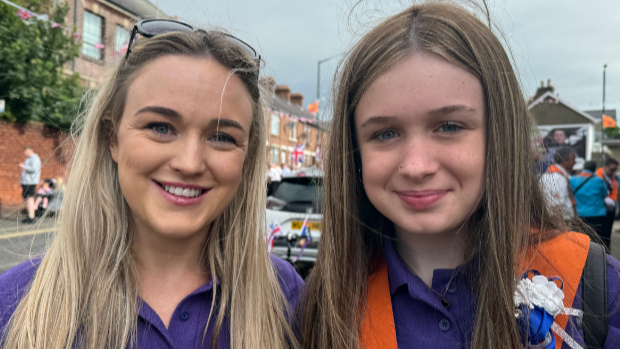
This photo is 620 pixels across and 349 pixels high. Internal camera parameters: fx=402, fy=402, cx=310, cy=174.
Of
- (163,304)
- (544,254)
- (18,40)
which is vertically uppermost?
(18,40)

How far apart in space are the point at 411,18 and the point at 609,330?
114 centimetres

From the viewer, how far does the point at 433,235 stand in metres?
1.41

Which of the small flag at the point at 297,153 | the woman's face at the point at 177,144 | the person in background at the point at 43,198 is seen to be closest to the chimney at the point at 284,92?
the small flag at the point at 297,153

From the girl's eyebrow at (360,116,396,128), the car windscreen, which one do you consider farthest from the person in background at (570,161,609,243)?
the girl's eyebrow at (360,116,396,128)

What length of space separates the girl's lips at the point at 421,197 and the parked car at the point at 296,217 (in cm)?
324

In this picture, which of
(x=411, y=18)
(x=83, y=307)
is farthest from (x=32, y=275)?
(x=411, y=18)

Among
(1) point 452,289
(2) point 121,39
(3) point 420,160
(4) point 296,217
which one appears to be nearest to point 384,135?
(3) point 420,160

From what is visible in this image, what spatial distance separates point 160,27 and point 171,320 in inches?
43.3

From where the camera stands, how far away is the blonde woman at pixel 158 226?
133 cm

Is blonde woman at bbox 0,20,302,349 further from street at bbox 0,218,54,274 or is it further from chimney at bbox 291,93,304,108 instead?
chimney at bbox 291,93,304,108

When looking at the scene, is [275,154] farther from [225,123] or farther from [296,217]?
[225,123]

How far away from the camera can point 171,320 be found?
1.39 meters

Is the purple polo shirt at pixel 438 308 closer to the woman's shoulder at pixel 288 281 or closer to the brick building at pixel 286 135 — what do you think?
the woman's shoulder at pixel 288 281

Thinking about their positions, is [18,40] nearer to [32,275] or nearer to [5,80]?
[5,80]
